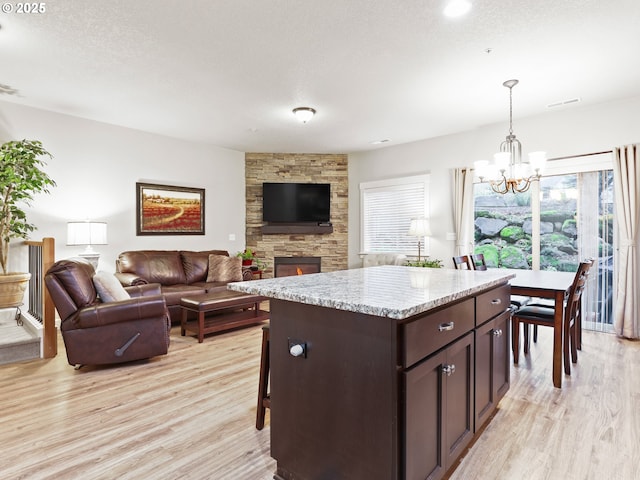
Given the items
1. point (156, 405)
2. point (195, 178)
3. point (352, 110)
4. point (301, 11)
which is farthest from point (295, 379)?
point (195, 178)

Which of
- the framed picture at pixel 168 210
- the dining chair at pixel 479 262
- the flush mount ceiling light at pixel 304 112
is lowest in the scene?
the dining chair at pixel 479 262

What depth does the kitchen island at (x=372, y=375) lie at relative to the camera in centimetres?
133

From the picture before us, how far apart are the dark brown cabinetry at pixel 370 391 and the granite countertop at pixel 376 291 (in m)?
0.07

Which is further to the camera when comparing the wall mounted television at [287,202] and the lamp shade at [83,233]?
the wall mounted television at [287,202]

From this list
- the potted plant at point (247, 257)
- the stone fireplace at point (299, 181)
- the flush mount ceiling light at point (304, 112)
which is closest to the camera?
the flush mount ceiling light at point (304, 112)

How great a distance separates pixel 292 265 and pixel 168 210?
2.30 m

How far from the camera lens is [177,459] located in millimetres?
1876

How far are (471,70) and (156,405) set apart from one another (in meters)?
3.79

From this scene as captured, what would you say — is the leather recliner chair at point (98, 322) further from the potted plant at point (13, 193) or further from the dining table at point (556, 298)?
the dining table at point (556, 298)

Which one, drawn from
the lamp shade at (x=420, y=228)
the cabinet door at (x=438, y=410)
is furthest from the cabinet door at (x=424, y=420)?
the lamp shade at (x=420, y=228)

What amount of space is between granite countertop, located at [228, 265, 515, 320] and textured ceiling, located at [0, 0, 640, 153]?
183 cm

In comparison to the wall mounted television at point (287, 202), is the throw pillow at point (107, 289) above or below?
below

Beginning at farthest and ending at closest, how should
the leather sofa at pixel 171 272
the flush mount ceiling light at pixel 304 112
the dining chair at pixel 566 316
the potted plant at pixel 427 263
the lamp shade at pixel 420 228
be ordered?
the lamp shade at pixel 420 228, the potted plant at pixel 427 263, the leather sofa at pixel 171 272, the flush mount ceiling light at pixel 304 112, the dining chair at pixel 566 316

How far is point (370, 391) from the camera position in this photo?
1.36m
